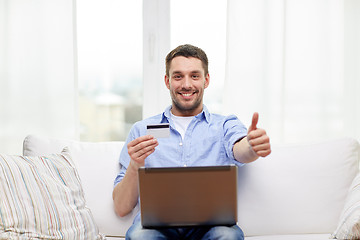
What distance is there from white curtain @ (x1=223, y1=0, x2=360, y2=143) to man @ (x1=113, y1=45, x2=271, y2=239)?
1.92ft

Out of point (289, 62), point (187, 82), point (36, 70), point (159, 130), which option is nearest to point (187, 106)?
point (187, 82)

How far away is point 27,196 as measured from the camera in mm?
1683

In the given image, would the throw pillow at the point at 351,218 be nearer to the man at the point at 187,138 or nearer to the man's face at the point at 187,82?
the man at the point at 187,138

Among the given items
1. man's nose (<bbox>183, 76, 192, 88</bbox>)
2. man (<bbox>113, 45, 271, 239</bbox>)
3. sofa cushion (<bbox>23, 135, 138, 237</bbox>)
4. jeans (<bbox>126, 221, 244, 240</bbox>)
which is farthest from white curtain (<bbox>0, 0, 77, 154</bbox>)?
jeans (<bbox>126, 221, 244, 240</bbox>)

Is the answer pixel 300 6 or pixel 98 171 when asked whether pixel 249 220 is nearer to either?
pixel 98 171

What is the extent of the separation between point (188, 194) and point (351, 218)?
64 cm

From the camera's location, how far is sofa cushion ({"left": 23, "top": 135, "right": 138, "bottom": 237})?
6.37 feet

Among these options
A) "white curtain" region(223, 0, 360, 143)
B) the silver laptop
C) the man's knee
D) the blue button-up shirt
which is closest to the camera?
the silver laptop

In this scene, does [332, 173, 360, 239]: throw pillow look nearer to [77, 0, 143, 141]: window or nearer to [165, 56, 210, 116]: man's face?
[165, 56, 210, 116]: man's face

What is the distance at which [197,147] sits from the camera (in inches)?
76.7

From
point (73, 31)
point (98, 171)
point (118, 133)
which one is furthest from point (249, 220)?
point (73, 31)

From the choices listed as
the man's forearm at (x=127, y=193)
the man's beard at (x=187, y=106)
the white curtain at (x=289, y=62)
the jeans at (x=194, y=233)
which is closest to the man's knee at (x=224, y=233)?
the jeans at (x=194, y=233)

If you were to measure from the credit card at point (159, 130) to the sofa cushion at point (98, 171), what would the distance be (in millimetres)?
496

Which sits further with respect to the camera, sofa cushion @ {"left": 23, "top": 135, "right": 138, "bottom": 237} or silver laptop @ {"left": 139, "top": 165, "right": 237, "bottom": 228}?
sofa cushion @ {"left": 23, "top": 135, "right": 138, "bottom": 237}
